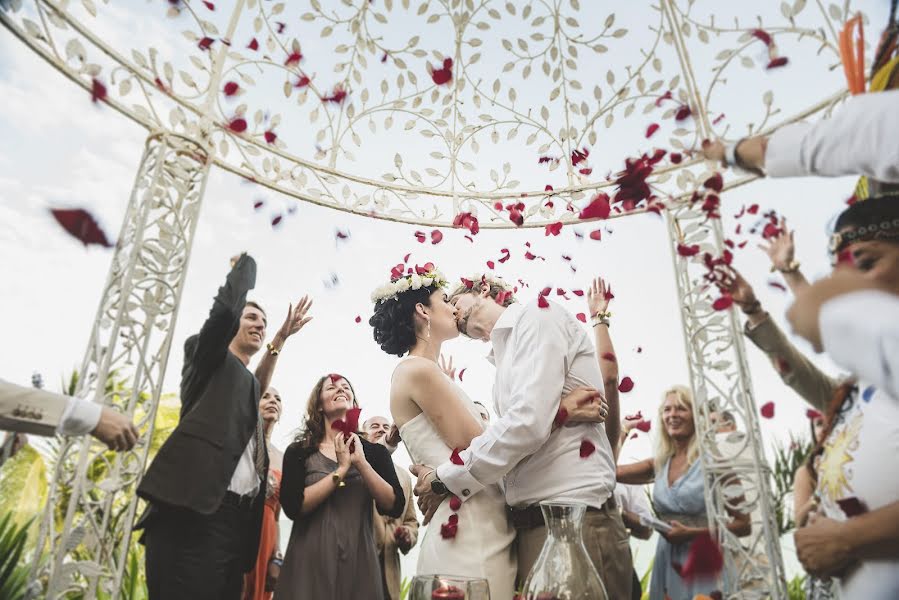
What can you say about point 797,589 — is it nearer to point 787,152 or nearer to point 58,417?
point 787,152

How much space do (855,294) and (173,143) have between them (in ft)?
9.24

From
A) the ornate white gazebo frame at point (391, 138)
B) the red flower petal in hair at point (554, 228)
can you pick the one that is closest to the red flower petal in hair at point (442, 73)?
Result: the ornate white gazebo frame at point (391, 138)

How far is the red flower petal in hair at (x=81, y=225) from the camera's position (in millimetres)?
2129

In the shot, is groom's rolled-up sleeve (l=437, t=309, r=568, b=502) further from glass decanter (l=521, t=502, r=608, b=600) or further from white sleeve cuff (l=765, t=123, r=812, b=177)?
white sleeve cuff (l=765, t=123, r=812, b=177)

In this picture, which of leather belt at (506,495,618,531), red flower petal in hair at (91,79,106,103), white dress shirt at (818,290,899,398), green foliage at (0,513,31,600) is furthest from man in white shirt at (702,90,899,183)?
green foliage at (0,513,31,600)

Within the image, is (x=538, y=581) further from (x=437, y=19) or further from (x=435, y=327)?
(x=437, y=19)

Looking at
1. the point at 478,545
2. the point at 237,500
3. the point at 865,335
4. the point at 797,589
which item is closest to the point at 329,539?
the point at 237,500

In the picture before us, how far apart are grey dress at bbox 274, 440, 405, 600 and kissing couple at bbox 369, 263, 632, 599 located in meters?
1.00

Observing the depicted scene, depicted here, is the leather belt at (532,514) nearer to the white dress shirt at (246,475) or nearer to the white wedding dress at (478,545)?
the white wedding dress at (478,545)

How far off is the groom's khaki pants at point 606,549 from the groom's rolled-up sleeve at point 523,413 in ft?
0.84

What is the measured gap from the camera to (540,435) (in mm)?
1937

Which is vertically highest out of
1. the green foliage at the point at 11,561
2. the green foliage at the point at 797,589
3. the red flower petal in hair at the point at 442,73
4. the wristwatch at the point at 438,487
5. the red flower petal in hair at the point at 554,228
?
the red flower petal in hair at the point at 442,73

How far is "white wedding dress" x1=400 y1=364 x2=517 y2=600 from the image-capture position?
79.2 inches

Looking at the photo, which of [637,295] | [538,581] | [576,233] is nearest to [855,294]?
[538,581]
